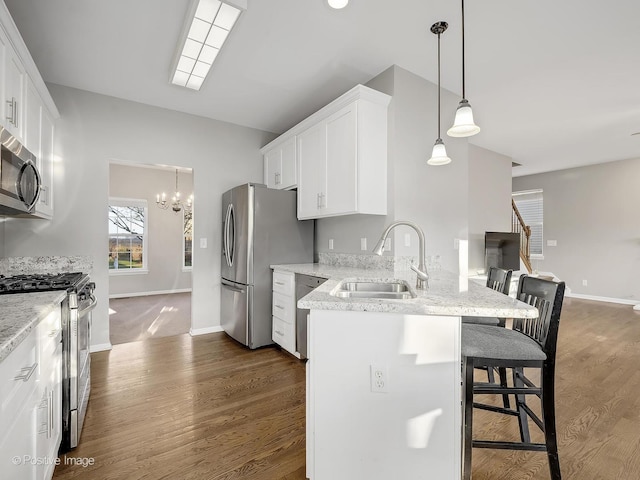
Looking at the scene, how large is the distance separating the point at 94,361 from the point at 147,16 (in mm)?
3052

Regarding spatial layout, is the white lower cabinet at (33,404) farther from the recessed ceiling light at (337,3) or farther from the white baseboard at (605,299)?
the white baseboard at (605,299)

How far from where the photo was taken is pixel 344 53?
2689 millimetres

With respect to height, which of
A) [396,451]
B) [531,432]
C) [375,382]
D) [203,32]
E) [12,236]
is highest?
[203,32]

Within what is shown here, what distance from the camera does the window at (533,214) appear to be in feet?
23.3

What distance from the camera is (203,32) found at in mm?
2342

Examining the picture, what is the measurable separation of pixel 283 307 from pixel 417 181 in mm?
1820

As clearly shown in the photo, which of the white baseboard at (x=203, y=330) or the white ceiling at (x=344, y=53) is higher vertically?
the white ceiling at (x=344, y=53)

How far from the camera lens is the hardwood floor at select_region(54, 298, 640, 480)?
63.7 inches

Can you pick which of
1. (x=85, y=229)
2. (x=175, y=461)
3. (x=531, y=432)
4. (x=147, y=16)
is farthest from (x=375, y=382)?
(x=85, y=229)

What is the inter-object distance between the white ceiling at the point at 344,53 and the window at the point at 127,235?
11.8ft

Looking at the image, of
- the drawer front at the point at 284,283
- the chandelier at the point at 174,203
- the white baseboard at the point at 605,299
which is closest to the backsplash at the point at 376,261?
the drawer front at the point at 284,283

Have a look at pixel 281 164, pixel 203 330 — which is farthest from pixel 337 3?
pixel 203 330

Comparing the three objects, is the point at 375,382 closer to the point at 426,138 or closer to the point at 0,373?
the point at 0,373

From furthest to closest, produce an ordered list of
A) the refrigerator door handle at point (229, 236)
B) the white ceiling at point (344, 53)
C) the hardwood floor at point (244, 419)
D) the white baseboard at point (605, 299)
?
the white baseboard at point (605, 299), the refrigerator door handle at point (229, 236), the white ceiling at point (344, 53), the hardwood floor at point (244, 419)
